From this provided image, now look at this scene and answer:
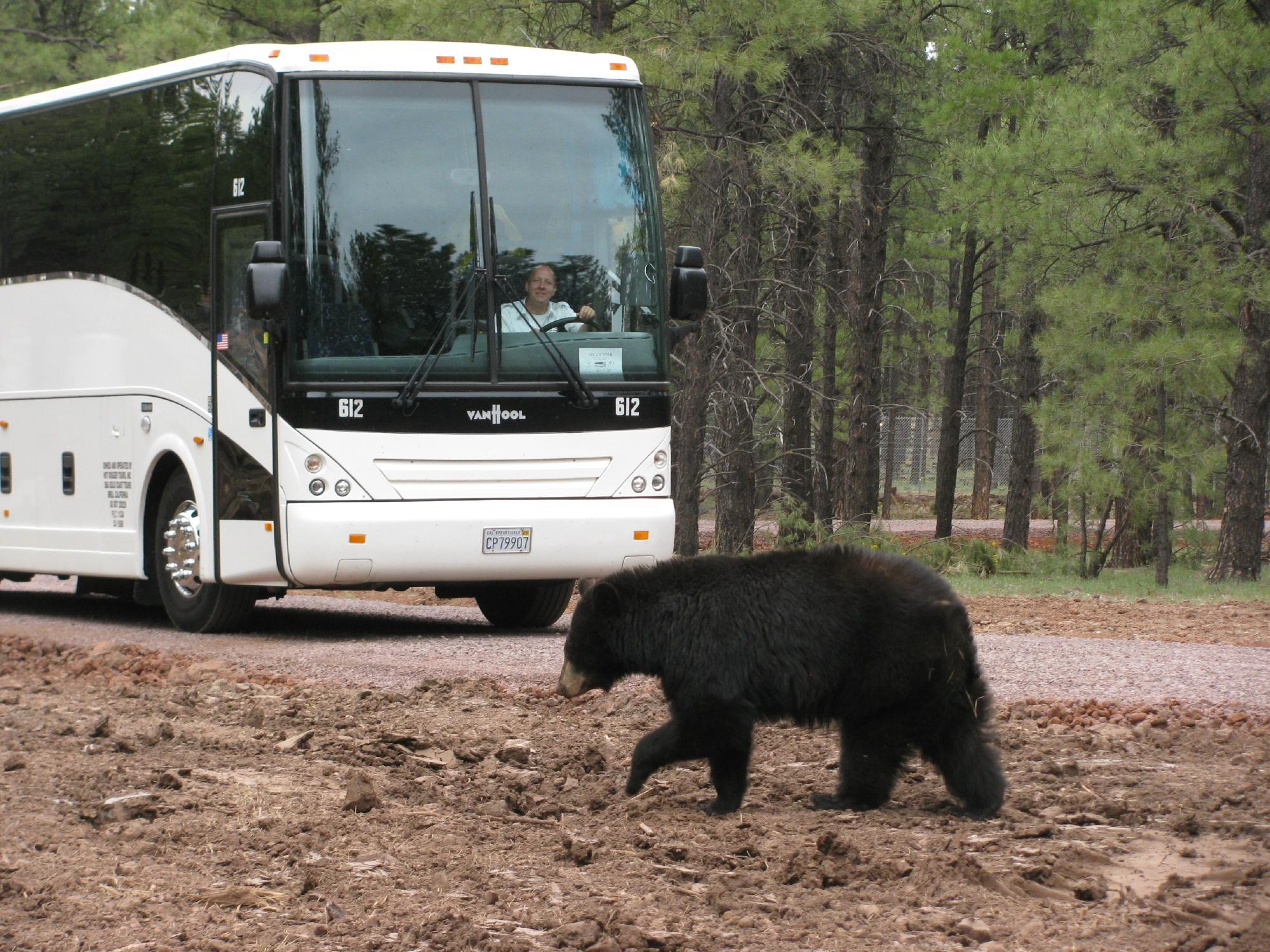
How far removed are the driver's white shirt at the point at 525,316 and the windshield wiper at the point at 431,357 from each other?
0.25 meters

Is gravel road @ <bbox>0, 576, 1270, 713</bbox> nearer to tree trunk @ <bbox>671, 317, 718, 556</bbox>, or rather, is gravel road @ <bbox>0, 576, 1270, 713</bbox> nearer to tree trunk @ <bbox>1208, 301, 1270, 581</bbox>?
tree trunk @ <bbox>671, 317, 718, 556</bbox>

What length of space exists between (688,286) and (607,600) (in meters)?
5.27

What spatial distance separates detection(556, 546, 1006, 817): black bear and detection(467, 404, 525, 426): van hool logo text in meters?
5.02

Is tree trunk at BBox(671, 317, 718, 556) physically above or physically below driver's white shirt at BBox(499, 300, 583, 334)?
below

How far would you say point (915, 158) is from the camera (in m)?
26.6

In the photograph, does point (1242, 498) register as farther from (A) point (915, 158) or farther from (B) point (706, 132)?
(A) point (915, 158)

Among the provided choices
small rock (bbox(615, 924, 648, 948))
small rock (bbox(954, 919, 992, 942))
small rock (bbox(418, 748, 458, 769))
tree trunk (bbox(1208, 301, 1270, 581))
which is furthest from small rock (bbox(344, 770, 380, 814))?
tree trunk (bbox(1208, 301, 1270, 581))

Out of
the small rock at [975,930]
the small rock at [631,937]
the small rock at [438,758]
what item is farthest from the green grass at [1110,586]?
the small rock at [631,937]

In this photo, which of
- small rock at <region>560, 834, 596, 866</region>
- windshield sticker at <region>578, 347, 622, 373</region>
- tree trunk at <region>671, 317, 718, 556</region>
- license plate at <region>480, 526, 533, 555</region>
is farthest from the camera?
tree trunk at <region>671, 317, 718, 556</region>

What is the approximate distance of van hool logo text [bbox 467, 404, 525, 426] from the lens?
35.1 feet

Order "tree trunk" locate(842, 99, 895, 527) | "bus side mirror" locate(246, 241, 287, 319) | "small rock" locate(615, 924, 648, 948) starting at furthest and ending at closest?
1. "tree trunk" locate(842, 99, 895, 527)
2. "bus side mirror" locate(246, 241, 287, 319)
3. "small rock" locate(615, 924, 648, 948)

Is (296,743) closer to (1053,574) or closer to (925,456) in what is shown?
(1053,574)

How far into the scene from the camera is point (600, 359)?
11.0 meters

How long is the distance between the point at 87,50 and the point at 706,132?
18.1 meters
